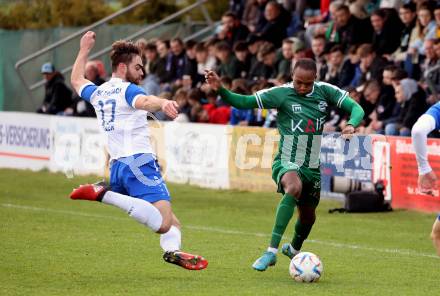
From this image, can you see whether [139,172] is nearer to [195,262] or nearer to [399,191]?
[195,262]

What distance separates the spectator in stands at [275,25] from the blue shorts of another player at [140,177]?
510 inches

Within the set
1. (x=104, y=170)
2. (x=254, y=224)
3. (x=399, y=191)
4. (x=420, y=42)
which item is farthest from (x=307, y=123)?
(x=104, y=170)

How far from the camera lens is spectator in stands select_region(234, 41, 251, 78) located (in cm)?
2161

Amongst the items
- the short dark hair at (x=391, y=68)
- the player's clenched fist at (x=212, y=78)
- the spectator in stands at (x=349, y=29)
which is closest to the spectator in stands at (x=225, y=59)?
the spectator in stands at (x=349, y=29)

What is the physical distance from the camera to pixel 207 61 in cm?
2273

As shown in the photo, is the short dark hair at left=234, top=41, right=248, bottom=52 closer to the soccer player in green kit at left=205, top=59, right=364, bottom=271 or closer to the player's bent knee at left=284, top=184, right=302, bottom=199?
the soccer player in green kit at left=205, top=59, right=364, bottom=271

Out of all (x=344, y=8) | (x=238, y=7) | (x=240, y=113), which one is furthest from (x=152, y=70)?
(x=344, y=8)

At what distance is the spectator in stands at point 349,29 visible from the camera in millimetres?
20312

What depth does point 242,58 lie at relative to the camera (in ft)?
71.3

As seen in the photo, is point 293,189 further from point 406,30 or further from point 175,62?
point 175,62

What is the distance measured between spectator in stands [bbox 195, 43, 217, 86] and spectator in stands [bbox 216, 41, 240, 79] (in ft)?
1.48

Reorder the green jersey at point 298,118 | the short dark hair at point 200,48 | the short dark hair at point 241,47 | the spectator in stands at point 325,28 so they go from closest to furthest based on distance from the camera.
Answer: the green jersey at point 298,118 → the spectator in stands at point 325,28 → the short dark hair at point 241,47 → the short dark hair at point 200,48

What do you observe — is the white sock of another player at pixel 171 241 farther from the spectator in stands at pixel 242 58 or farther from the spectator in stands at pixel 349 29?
the spectator in stands at pixel 242 58

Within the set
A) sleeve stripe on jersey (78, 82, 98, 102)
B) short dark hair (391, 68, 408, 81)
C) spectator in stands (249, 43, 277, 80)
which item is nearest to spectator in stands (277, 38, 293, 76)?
spectator in stands (249, 43, 277, 80)
